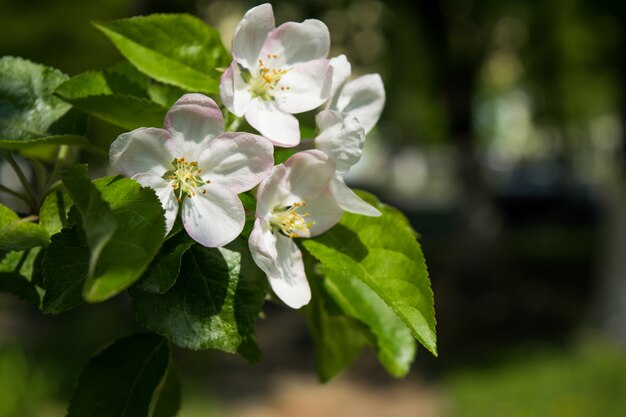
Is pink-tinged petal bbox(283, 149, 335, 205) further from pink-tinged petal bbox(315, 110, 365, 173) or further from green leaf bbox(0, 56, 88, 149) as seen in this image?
green leaf bbox(0, 56, 88, 149)

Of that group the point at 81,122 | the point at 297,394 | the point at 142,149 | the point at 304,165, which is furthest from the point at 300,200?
the point at 297,394

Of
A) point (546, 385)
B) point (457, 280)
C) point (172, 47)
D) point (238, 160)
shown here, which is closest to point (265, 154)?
point (238, 160)

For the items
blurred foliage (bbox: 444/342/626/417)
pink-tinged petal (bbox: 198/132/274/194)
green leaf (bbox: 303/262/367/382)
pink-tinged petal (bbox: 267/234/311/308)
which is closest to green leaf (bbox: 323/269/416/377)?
green leaf (bbox: 303/262/367/382)

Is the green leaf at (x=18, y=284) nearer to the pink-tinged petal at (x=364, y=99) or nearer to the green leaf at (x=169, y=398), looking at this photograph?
the green leaf at (x=169, y=398)

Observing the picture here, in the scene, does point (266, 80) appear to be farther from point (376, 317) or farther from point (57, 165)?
point (376, 317)

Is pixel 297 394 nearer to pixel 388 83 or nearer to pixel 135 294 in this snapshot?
pixel 135 294

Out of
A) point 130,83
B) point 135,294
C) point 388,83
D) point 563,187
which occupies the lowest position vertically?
point 563,187

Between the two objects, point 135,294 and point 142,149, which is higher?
point 142,149
